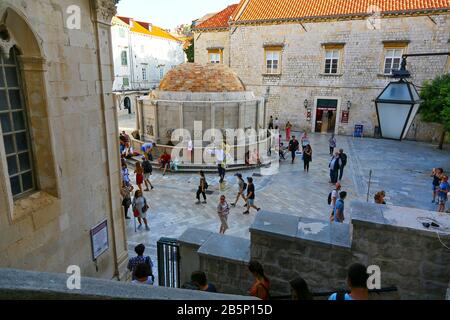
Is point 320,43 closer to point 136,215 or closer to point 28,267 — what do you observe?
point 136,215

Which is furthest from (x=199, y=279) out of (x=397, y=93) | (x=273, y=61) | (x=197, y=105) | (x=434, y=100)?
(x=273, y=61)

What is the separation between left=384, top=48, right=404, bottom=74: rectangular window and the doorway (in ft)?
15.1

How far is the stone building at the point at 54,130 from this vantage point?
4.44 m

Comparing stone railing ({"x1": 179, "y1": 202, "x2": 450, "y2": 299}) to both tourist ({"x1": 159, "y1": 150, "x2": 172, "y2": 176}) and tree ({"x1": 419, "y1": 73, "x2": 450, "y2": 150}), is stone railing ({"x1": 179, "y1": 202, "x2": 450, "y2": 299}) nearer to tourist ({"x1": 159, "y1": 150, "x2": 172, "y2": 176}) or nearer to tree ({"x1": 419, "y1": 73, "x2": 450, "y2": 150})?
tourist ({"x1": 159, "y1": 150, "x2": 172, "y2": 176})

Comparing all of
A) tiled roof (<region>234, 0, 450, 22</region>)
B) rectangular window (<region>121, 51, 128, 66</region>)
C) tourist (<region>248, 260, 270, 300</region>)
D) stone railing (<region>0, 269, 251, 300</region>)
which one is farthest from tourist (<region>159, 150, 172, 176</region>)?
rectangular window (<region>121, 51, 128, 66</region>)

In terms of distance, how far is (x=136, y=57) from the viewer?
1601 inches

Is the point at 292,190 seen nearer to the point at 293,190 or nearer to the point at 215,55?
the point at 293,190

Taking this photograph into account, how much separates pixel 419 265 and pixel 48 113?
586 centimetres

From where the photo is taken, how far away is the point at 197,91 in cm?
1806

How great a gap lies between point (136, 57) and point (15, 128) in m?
39.4

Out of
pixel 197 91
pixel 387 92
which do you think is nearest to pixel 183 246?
pixel 387 92

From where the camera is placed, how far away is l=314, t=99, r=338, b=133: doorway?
26219 millimetres

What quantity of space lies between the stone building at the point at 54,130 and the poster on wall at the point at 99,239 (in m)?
0.05
